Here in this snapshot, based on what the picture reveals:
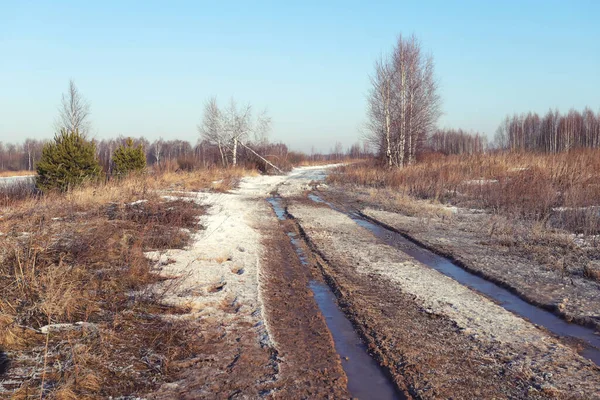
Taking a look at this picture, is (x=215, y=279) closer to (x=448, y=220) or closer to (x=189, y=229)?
(x=189, y=229)

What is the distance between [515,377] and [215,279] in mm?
3857

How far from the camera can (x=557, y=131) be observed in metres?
49.8

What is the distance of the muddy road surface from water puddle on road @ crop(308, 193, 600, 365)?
0.16 feet

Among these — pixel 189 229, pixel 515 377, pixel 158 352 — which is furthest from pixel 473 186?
pixel 158 352

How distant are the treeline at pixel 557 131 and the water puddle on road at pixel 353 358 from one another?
42055 millimetres

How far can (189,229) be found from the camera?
29.6 ft

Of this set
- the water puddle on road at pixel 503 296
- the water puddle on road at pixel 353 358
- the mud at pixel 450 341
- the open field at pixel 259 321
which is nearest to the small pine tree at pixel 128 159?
the open field at pixel 259 321

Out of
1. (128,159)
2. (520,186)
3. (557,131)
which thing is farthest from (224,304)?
(557,131)

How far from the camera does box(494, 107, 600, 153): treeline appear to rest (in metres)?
46.3

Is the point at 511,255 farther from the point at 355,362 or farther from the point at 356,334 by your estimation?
the point at 355,362

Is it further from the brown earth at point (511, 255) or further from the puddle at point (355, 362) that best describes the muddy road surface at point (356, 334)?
the brown earth at point (511, 255)

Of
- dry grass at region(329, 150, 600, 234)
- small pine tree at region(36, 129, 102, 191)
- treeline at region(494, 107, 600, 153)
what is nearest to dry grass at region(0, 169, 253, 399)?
dry grass at region(329, 150, 600, 234)

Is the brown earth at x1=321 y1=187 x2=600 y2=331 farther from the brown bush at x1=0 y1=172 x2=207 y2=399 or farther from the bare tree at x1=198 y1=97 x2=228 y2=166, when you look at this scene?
the bare tree at x1=198 y1=97 x2=228 y2=166

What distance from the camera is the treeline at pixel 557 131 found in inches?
1822
